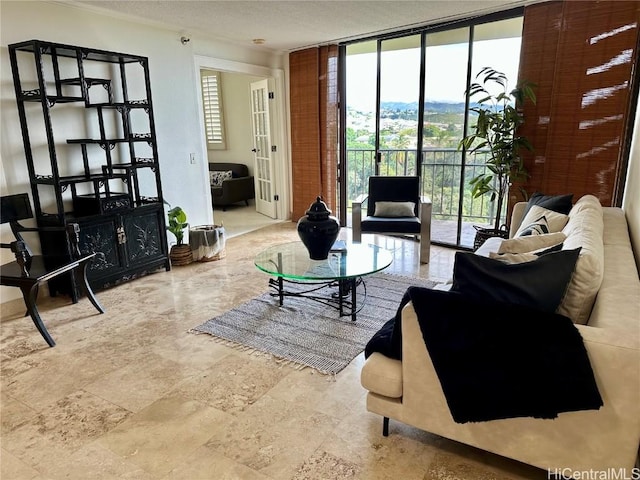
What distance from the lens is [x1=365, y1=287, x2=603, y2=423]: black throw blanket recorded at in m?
1.35

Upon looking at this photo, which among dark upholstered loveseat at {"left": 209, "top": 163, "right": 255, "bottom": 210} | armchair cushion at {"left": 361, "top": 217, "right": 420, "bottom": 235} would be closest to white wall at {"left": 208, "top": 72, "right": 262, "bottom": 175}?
dark upholstered loveseat at {"left": 209, "top": 163, "right": 255, "bottom": 210}

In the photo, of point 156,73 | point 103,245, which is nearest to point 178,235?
point 103,245

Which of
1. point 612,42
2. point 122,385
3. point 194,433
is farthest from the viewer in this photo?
point 612,42

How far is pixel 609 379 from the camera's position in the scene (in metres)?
1.32

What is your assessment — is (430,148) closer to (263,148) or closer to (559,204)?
(559,204)

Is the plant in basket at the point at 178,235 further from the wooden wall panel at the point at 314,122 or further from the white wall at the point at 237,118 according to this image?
the white wall at the point at 237,118

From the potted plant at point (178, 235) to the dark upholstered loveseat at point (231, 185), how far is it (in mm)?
2556

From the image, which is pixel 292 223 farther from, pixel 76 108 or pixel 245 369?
pixel 245 369

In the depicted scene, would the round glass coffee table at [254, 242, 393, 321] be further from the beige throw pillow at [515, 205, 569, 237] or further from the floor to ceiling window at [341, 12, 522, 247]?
the floor to ceiling window at [341, 12, 522, 247]

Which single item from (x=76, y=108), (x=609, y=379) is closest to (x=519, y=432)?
(x=609, y=379)

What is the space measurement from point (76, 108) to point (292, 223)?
3.13 m

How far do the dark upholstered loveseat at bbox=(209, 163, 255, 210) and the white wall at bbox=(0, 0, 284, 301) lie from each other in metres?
1.91

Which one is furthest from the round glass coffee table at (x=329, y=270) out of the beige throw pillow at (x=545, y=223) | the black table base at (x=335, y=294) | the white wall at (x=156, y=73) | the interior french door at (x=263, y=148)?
the interior french door at (x=263, y=148)

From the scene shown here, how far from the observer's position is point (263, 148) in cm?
629
